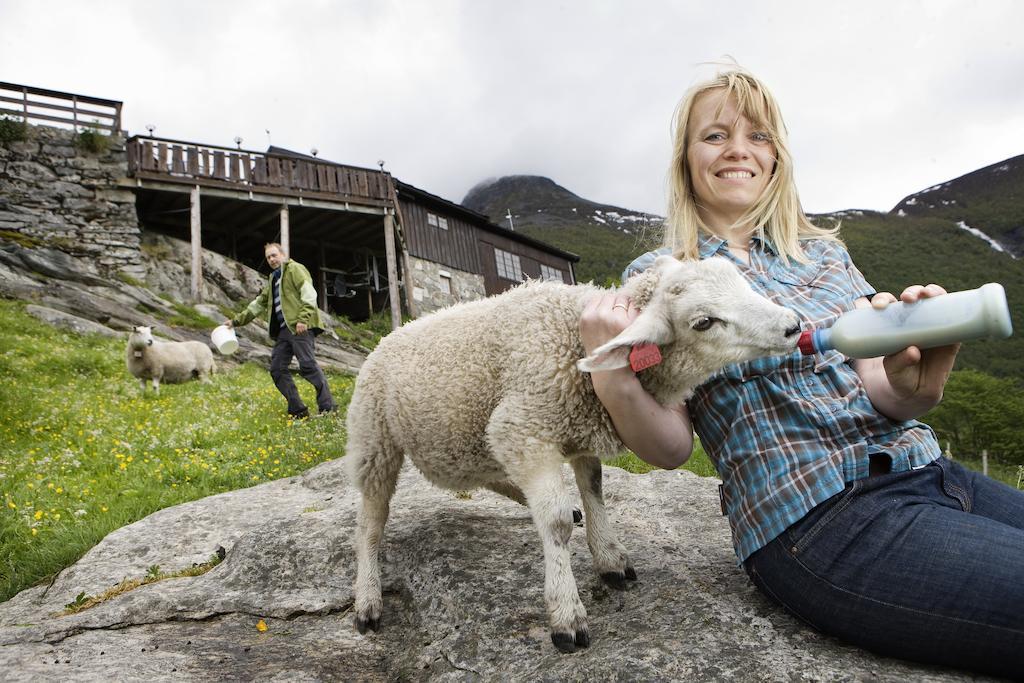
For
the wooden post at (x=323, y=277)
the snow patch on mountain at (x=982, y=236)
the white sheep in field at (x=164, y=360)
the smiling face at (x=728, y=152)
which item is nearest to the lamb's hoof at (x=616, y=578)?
the smiling face at (x=728, y=152)

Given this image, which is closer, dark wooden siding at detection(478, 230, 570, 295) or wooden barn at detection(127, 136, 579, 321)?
wooden barn at detection(127, 136, 579, 321)

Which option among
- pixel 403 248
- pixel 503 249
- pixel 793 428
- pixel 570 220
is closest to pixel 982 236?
pixel 570 220

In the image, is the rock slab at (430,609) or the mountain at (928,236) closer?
the rock slab at (430,609)

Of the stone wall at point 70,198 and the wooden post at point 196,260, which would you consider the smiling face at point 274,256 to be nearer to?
the wooden post at point 196,260

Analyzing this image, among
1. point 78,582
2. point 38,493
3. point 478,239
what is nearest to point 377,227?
point 478,239

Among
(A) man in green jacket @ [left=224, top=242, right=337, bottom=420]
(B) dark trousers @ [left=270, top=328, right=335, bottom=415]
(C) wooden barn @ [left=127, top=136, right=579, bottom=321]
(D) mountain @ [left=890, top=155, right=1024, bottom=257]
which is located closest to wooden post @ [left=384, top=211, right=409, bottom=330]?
(C) wooden barn @ [left=127, top=136, right=579, bottom=321]

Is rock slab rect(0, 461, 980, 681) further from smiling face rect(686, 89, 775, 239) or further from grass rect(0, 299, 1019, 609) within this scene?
smiling face rect(686, 89, 775, 239)

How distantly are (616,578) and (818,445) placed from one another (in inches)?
45.8

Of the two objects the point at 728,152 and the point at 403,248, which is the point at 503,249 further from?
the point at 728,152

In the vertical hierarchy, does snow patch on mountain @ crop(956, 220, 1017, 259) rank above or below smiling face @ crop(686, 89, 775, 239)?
above

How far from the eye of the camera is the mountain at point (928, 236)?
6838 cm

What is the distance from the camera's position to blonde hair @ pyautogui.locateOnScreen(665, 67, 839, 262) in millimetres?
2619

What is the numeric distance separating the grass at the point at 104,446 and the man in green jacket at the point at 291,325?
0.56 meters

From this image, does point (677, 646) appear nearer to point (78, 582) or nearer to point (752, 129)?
point (752, 129)
